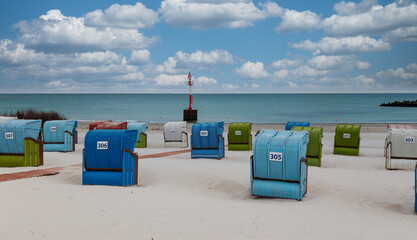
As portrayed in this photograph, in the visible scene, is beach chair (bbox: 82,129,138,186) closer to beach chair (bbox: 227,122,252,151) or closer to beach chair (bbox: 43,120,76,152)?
beach chair (bbox: 43,120,76,152)

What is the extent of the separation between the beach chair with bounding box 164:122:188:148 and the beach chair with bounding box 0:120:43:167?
967cm

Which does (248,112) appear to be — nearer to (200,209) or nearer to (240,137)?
(240,137)


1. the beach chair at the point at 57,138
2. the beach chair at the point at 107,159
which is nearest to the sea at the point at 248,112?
the beach chair at the point at 57,138

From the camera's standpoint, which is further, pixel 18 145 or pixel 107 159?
pixel 18 145

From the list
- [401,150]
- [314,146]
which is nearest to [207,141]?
[314,146]

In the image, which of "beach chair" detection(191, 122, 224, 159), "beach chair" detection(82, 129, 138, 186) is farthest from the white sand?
"beach chair" detection(191, 122, 224, 159)

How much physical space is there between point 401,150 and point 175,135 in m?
11.9

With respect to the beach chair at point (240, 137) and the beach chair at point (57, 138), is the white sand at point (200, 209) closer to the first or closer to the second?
the beach chair at point (57, 138)

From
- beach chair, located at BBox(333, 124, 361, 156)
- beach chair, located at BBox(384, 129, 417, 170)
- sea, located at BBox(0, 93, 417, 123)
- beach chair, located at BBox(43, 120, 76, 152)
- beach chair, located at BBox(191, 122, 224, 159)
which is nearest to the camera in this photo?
beach chair, located at BBox(384, 129, 417, 170)

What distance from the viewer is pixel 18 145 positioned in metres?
14.6

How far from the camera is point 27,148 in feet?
47.9

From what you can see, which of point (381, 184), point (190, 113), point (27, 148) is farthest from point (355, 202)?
point (190, 113)

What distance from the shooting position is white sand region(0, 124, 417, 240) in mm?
7121

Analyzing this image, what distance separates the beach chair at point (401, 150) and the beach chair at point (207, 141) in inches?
254
